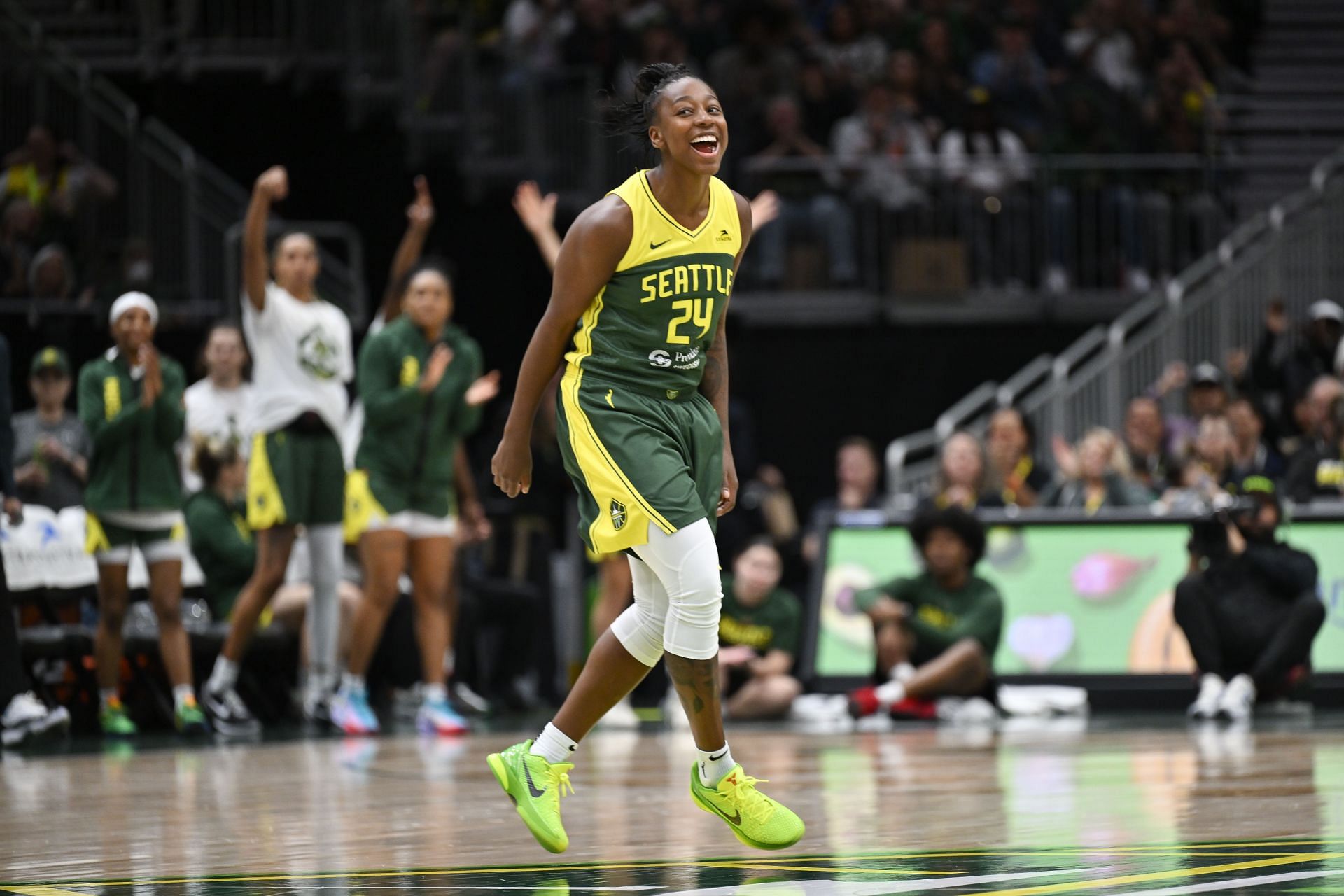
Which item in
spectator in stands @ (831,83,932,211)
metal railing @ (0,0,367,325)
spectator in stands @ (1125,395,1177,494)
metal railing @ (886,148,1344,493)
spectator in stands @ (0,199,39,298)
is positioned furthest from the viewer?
spectator in stands @ (831,83,932,211)

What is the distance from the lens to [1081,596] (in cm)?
1273

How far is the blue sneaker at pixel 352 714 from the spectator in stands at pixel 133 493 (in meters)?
0.68

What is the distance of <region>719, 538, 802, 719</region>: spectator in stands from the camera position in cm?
1212

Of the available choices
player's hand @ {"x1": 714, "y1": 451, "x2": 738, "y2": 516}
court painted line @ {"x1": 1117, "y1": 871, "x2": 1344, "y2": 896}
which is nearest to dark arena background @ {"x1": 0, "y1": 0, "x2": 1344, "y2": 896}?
court painted line @ {"x1": 1117, "y1": 871, "x2": 1344, "y2": 896}

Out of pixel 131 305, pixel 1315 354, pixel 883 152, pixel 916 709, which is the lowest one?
pixel 916 709

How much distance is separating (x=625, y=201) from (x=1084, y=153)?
1313cm

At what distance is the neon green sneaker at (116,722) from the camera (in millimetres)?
10656

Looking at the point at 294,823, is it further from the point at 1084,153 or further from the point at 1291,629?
the point at 1084,153

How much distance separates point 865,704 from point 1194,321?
257 inches

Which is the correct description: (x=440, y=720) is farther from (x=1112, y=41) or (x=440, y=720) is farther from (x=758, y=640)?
(x=1112, y=41)

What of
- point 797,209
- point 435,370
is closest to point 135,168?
point 797,209

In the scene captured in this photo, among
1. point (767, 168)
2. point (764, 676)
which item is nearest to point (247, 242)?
point (764, 676)

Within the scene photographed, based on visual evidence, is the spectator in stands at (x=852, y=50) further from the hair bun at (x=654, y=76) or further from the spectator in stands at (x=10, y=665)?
the hair bun at (x=654, y=76)

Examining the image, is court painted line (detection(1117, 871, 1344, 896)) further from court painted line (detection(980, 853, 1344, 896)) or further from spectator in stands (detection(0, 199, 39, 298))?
spectator in stands (detection(0, 199, 39, 298))
